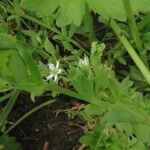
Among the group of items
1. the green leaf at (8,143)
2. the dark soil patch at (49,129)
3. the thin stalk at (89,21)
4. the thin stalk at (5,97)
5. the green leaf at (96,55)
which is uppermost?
the thin stalk at (89,21)

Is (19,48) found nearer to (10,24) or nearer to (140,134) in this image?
(140,134)

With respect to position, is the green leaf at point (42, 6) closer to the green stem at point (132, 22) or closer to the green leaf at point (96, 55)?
the green stem at point (132, 22)

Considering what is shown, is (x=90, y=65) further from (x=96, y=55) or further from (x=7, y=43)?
(x=7, y=43)

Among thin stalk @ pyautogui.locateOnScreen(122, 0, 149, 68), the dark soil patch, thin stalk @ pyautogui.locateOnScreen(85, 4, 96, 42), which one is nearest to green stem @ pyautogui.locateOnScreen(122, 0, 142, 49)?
thin stalk @ pyautogui.locateOnScreen(122, 0, 149, 68)

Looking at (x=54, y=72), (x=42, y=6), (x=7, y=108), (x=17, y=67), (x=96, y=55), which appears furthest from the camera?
(x=7, y=108)

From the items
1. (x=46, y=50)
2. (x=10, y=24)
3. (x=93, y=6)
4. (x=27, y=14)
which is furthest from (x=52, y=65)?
(x=10, y=24)

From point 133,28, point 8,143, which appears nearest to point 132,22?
point 133,28

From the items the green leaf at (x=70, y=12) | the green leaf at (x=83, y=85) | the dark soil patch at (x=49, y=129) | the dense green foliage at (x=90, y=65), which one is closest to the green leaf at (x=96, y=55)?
the dense green foliage at (x=90, y=65)
